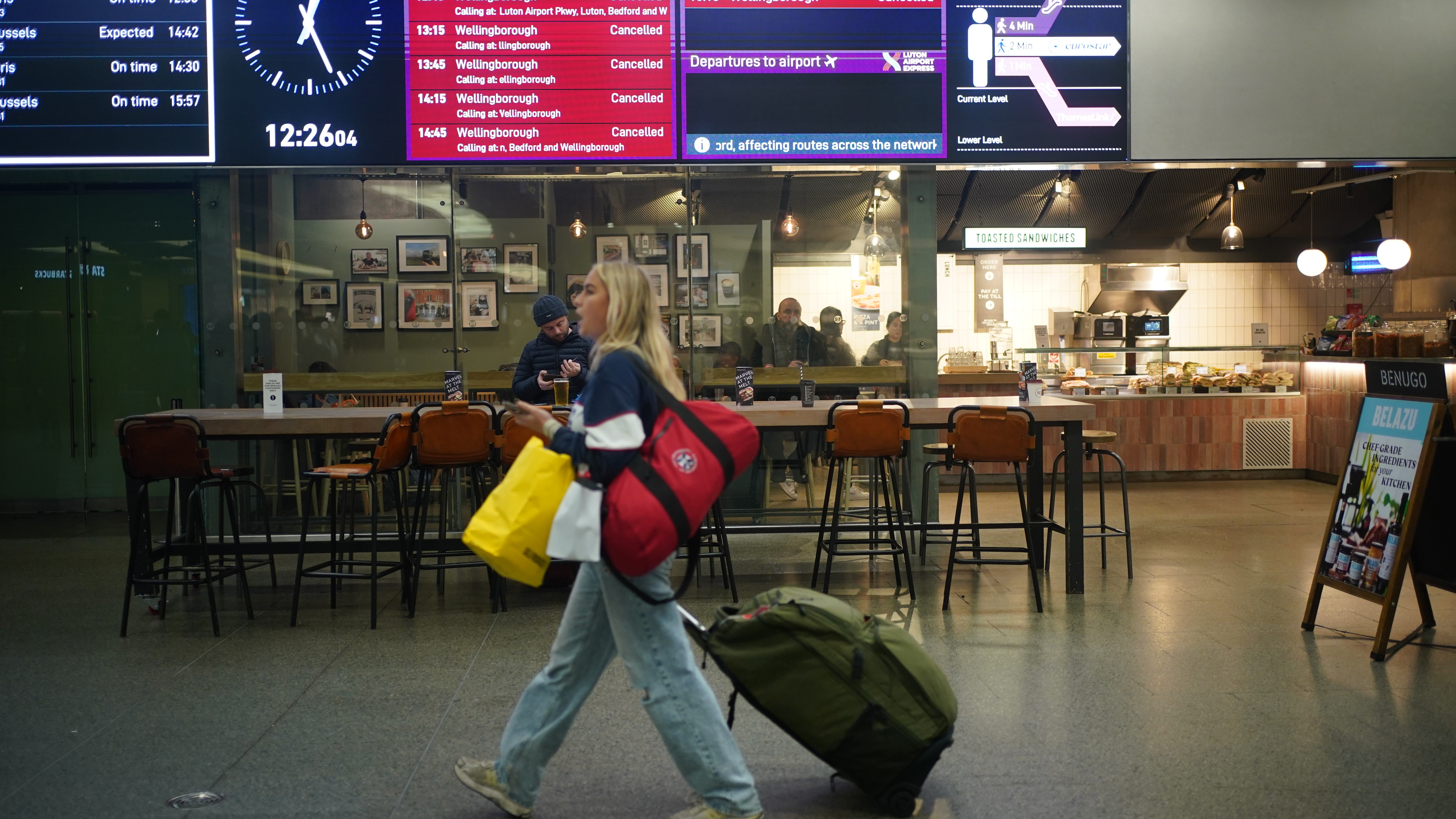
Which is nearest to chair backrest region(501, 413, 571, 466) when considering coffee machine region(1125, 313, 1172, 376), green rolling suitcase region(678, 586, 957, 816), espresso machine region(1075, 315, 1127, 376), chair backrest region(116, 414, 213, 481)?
chair backrest region(116, 414, 213, 481)

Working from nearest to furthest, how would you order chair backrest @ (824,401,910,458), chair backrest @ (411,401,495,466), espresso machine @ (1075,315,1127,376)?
1. chair backrest @ (411,401,495,466)
2. chair backrest @ (824,401,910,458)
3. espresso machine @ (1075,315,1127,376)

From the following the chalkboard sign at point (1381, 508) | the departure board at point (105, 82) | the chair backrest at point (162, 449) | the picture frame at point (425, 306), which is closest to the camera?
the chalkboard sign at point (1381, 508)

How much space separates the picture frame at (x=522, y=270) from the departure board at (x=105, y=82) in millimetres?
1914

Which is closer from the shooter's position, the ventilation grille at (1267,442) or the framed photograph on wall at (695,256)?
the framed photograph on wall at (695,256)

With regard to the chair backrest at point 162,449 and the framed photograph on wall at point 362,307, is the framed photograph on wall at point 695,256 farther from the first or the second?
the chair backrest at point 162,449

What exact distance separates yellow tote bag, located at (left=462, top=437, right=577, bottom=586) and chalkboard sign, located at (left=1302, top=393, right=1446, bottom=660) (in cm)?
328

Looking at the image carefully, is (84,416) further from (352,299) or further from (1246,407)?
(1246,407)

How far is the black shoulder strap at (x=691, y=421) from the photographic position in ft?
8.20

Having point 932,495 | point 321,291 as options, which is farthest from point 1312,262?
point 321,291

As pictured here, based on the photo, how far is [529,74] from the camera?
6211 millimetres

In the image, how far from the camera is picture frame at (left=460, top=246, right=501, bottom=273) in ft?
24.2

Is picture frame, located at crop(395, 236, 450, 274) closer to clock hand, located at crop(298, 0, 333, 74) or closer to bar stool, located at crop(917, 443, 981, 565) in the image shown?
clock hand, located at crop(298, 0, 333, 74)

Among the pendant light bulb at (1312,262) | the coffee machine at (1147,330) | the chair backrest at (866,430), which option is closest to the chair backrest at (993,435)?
the chair backrest at (866,430)

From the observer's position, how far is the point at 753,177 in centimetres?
732
